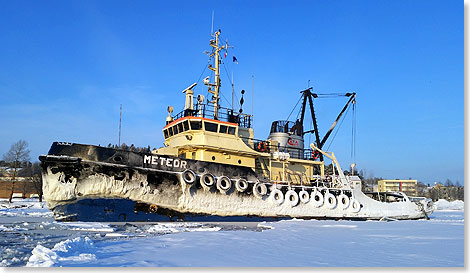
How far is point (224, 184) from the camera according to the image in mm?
14719

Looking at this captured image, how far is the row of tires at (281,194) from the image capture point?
1420cm

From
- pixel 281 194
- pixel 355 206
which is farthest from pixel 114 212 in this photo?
pixel 355 206

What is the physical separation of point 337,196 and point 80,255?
579 inches

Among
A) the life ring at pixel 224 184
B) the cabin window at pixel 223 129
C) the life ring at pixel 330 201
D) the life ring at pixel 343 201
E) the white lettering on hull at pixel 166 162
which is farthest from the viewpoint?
the life ring at pixel 343 201

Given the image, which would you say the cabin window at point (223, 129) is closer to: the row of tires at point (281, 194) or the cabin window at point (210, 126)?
the cabin window at point (210, 126)

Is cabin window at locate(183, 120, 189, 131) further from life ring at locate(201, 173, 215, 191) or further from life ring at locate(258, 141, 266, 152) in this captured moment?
life ring at locate(258, 141, 266, 152)

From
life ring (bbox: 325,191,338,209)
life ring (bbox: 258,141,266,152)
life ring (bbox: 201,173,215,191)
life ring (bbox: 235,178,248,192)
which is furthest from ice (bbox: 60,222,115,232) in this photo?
life ring (bbox: 325,191,338,209)

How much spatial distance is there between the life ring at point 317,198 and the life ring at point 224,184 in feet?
16.2

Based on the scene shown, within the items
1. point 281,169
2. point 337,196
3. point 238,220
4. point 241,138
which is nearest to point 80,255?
point 238,220

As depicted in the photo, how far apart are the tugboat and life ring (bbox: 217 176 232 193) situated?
0.04 m

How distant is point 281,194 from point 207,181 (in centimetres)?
396

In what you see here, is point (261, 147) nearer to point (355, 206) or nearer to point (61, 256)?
point (355, 206)

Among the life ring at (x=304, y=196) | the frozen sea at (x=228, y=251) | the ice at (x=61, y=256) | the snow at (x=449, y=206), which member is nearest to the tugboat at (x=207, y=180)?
the life ring at (x=304, y=196)

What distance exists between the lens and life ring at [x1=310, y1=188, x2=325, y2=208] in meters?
17.1
